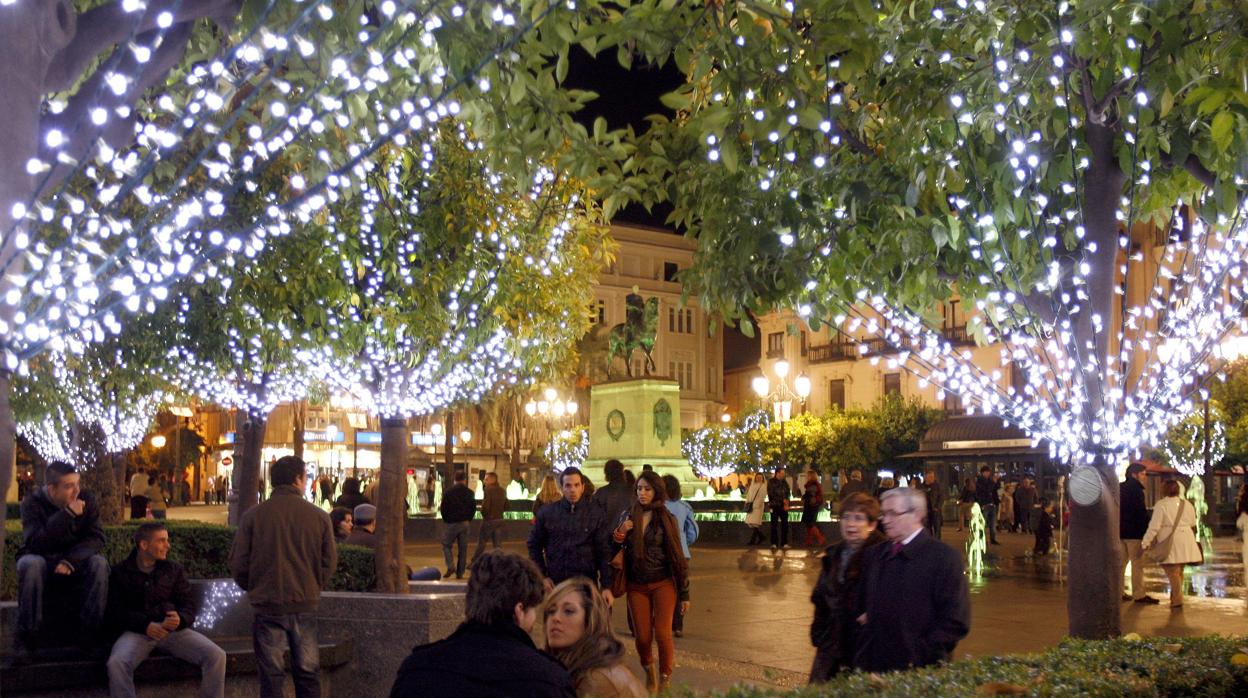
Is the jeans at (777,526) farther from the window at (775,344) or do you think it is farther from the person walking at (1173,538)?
the window at (775,344)

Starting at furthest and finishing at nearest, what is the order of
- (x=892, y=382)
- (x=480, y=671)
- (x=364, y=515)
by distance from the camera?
(x=892, y=382)
(x=364, y=515)
(x=480, y=671)

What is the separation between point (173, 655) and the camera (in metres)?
7.86

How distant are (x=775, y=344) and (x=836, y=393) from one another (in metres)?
6.52

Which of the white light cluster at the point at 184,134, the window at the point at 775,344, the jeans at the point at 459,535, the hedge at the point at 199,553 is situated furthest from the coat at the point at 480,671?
the window at the point at 775,344

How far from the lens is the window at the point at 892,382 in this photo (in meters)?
62.4

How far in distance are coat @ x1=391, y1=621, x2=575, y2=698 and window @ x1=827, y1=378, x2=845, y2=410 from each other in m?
62.9

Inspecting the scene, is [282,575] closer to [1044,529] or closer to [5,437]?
[5,437]

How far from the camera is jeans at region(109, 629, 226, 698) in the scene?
7.49m

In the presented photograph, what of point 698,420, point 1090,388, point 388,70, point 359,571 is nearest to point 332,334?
point 359,571

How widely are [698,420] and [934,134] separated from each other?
73.5m

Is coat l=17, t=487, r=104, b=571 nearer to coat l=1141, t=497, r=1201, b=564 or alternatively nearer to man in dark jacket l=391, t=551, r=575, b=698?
man in dark jacket l=391, t=551, r=575, b=698

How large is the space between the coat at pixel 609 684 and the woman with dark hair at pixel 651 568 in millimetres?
5103

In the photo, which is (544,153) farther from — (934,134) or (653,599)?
(653,599)

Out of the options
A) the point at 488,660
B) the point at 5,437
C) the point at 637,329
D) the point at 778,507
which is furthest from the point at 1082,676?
the point at 637,329
